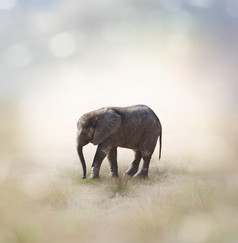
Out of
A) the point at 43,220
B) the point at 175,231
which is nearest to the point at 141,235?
the point at 175,231

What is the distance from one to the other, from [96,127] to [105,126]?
178 mm

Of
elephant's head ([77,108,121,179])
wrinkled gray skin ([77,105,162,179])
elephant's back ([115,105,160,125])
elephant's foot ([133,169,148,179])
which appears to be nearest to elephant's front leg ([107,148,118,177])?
wrinkled gray skin ([77,105,162,179])

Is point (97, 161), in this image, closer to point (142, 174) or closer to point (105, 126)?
point (105, 126)

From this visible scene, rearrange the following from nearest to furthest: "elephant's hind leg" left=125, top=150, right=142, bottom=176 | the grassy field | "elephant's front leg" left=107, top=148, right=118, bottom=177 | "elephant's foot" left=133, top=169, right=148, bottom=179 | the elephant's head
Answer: the grassy field
the elephant's head
"elephant's foot" left=133, top=169, right=148, bottom=179
"elephant's front leg" left=107, top=148, right=118, bottom=177
"elephant's hind leg" left=125, top=150, right=142, bottom=176

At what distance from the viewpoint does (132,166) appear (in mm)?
8680

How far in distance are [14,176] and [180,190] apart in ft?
10.3

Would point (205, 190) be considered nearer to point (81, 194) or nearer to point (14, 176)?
point (81, 194)

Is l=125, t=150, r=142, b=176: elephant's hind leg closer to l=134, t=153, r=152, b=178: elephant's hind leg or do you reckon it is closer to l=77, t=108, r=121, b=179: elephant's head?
l=134, t=153, r=152, b=178: elephant's hind leg

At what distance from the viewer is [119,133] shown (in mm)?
8039

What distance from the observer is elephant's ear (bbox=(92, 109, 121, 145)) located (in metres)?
7.79

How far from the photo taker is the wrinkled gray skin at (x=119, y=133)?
7.81 metres

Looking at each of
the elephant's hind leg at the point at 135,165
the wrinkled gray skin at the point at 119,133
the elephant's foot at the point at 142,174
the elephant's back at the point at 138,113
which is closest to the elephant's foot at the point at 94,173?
the wrinkled gray skin at the point at 119,133

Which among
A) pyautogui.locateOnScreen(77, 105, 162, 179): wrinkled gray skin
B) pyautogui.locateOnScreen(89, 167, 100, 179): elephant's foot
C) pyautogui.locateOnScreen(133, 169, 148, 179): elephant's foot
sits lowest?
pyautogui.locateOnScreen(133, 169, 148, 179): elephant's foot

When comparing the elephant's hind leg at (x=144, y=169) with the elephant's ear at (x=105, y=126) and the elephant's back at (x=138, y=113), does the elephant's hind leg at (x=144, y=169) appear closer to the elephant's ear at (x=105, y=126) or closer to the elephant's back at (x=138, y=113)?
the elephant's back at (x=138, y=113)
